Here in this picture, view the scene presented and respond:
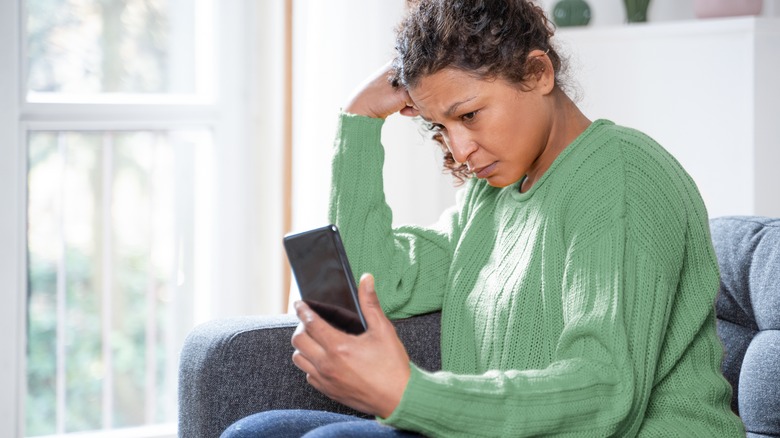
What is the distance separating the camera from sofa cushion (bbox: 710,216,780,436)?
140 centimetres

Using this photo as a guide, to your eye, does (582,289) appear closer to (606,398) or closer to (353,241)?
(606,398)

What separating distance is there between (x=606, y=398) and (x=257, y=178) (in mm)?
1727

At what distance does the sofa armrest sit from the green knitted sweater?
0.23 metres

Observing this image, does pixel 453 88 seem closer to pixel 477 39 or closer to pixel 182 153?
pixel 477 39

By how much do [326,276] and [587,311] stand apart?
0.29m

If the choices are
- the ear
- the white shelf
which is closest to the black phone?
the ear

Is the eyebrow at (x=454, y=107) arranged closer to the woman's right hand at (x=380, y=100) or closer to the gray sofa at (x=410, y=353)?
the woman's right hand at (x=380, y=100)

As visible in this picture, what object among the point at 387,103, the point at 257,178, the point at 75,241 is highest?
the point at 387,103

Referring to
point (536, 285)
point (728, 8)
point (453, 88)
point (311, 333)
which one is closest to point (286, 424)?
point (311, 333)

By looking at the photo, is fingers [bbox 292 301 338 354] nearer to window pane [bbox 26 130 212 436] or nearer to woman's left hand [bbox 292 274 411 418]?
woman's left hand [bbox 292 274 411 418]

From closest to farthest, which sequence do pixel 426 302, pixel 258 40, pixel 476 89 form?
1. pixel 476 89
2. pixel 426 302
3. pixel 258 40

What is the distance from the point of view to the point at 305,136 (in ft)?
7.94

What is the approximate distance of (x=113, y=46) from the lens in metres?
2.57

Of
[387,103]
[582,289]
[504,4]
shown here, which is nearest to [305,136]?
[387,103]
